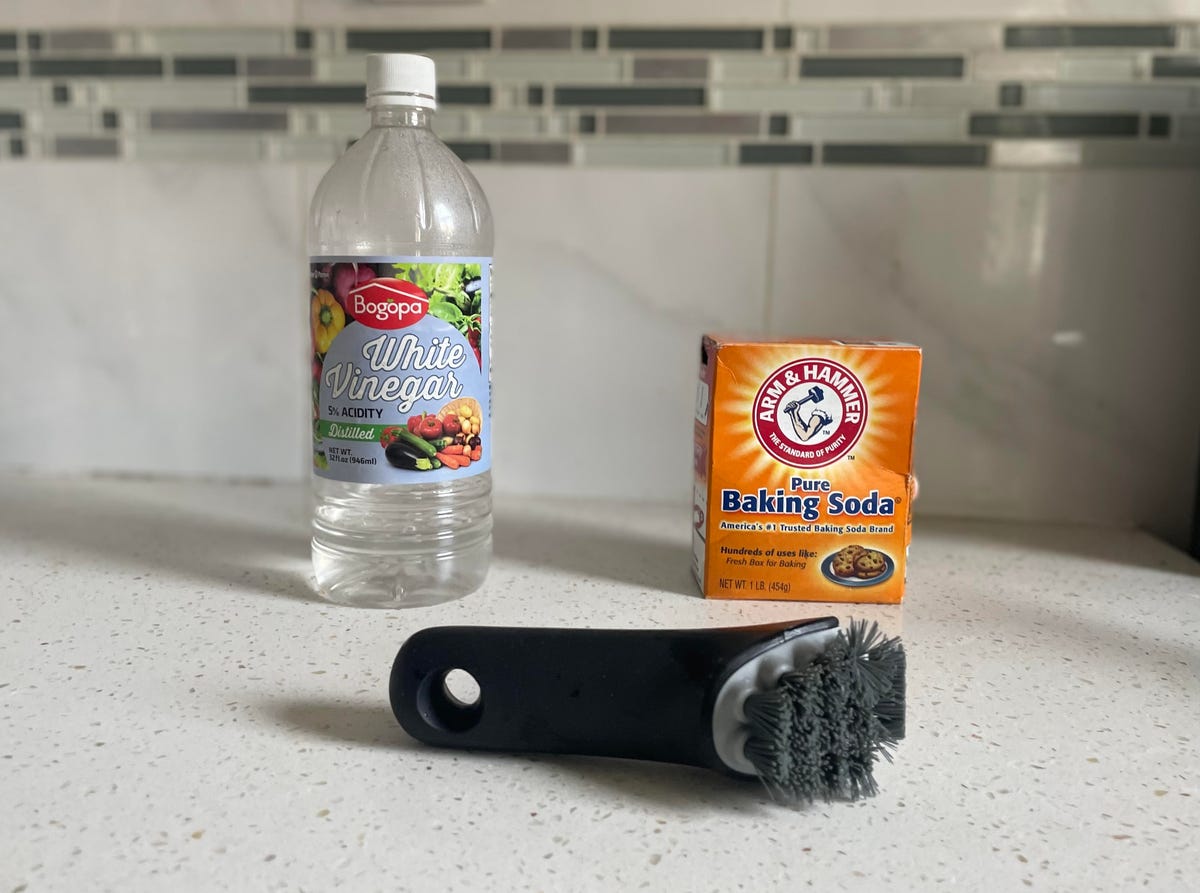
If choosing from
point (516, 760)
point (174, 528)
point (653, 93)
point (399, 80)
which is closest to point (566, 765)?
point (516, 760)

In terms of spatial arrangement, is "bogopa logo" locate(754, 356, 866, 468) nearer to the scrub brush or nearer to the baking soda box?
the baking soda box

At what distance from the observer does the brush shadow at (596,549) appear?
787 mm

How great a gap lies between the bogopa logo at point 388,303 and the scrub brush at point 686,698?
10.5 inches

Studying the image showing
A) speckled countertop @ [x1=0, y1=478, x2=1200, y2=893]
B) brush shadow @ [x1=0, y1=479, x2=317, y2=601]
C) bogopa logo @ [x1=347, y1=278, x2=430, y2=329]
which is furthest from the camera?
brush shadow @ [x1=0, y1=479, x2=317, y2=601]

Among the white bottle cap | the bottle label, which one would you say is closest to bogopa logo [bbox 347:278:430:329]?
the bottle label

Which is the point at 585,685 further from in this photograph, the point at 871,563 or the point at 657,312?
the point at 657,312

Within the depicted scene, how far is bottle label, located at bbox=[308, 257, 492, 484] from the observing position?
65 centimetres

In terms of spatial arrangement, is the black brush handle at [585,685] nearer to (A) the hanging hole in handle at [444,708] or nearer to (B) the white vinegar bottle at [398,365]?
(A) the hanging hole in handle at [444,708]

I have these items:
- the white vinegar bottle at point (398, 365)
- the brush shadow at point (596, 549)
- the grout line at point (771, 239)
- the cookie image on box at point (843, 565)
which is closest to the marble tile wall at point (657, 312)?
the grout line at point (771, 239)

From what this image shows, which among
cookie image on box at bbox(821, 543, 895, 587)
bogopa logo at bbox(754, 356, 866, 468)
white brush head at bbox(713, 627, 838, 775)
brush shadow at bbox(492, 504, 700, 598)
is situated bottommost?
brush shadow at bbox(492, 504, 700, 598)

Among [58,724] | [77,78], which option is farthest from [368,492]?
[77,78]

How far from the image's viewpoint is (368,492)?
818 millimetres

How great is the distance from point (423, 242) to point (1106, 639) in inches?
23.5

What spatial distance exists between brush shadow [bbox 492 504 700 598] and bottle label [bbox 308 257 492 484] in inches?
6.9
